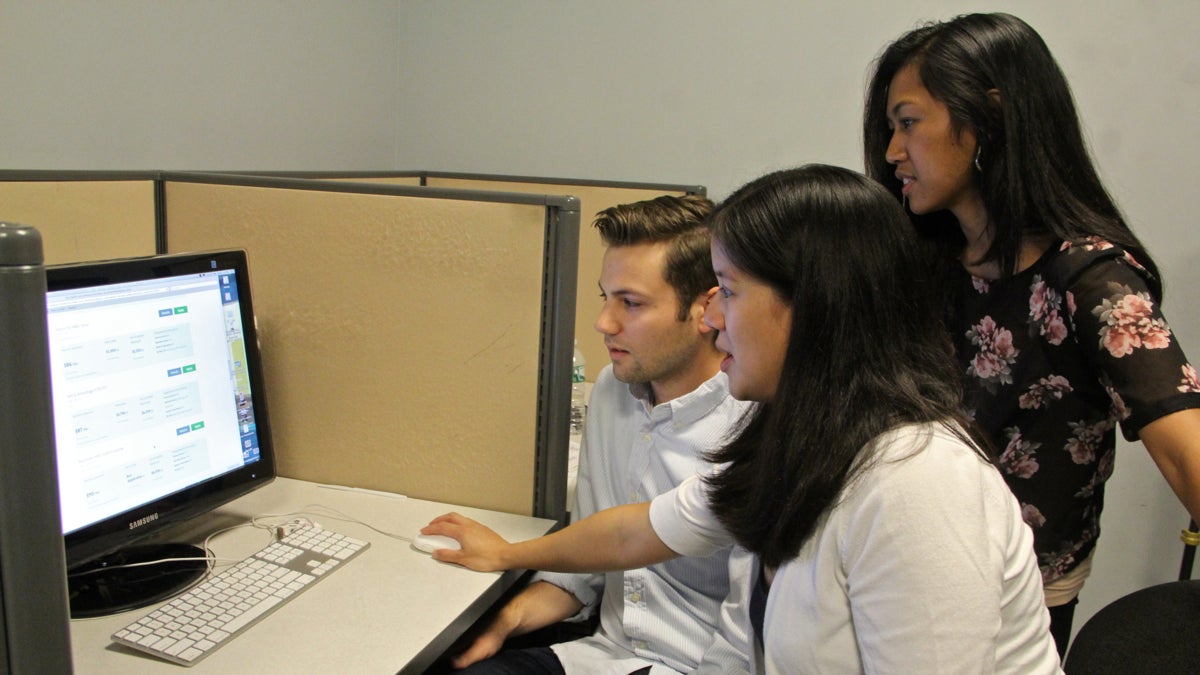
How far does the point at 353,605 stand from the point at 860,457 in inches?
25.2

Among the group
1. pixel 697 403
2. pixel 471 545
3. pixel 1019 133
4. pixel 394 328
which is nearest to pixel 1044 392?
pixel 1019 133

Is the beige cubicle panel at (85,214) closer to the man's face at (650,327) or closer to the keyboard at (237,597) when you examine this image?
the keyboard at (237,597)

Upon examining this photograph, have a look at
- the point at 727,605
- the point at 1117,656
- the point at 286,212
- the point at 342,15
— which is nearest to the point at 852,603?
the point at 1117,656

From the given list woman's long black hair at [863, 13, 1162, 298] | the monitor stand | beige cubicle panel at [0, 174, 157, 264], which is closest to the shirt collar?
woman's long black hair at [863, 13, 1162, 298]

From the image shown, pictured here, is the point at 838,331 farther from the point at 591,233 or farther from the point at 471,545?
A: the point at 591,233

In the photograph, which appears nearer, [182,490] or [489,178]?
[182,490]

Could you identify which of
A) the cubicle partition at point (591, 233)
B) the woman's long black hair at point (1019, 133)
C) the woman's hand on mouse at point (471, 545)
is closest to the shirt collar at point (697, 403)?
the woman's hand on mouse at point (471, 545)

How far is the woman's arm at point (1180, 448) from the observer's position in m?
0.97

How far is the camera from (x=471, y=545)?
1185 mm

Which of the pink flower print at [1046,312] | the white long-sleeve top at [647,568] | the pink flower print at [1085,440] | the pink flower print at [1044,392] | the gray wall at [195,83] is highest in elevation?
the gray wall at [195,83]

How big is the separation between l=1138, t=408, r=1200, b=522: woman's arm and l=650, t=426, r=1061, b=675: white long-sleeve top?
271mm

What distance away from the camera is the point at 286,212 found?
1.34 m

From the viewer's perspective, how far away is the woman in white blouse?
0.72m

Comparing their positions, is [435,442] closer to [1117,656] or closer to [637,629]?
[637,629]
